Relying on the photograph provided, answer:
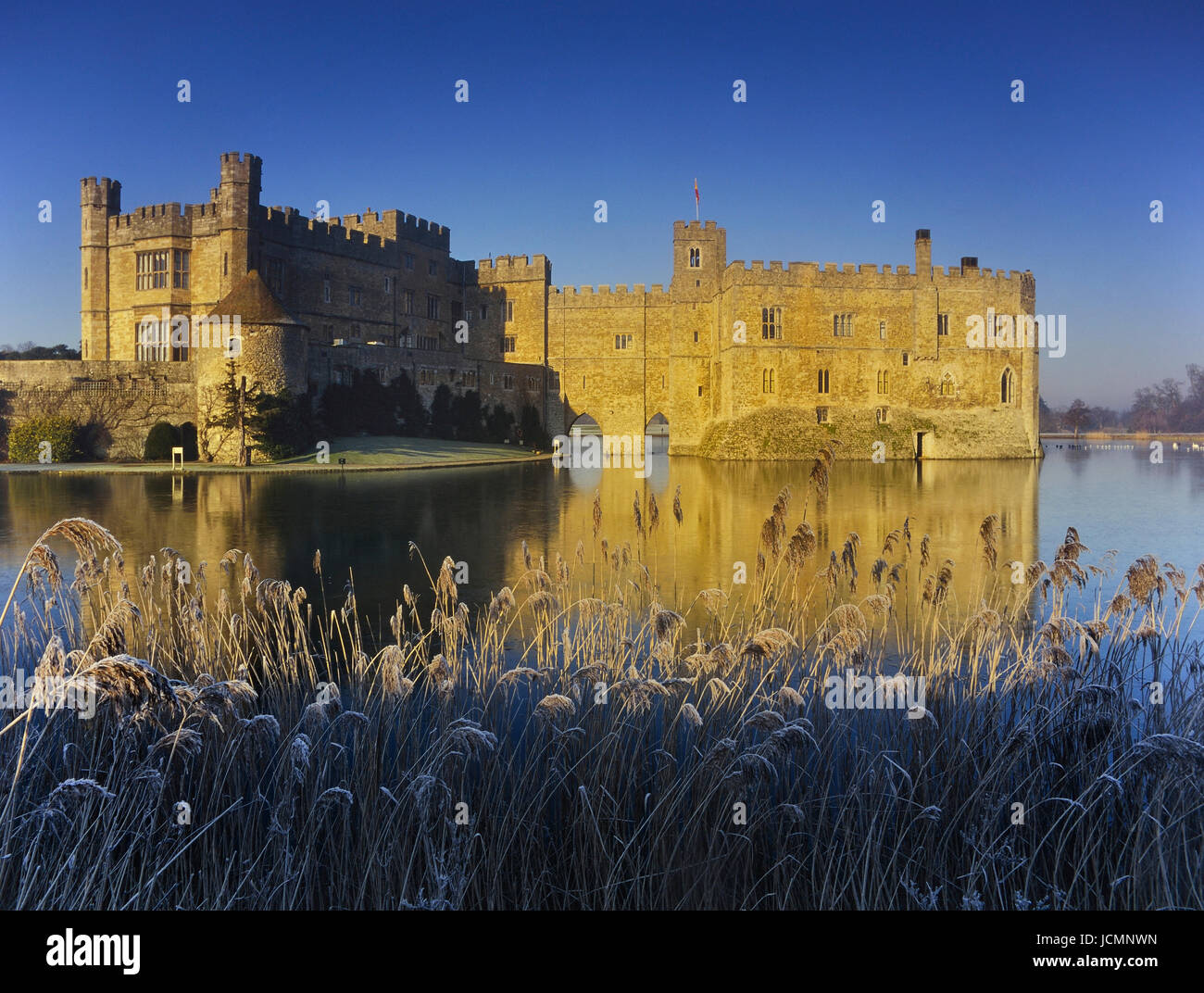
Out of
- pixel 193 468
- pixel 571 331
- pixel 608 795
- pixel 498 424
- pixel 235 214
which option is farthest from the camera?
pixel 571 331

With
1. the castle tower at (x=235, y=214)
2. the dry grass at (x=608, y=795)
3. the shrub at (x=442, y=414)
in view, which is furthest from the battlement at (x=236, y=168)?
the dry grass at (x=608, y=795)

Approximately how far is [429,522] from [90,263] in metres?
30.9

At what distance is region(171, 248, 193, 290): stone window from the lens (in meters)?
37.1

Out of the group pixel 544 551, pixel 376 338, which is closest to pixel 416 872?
pixel 544 551

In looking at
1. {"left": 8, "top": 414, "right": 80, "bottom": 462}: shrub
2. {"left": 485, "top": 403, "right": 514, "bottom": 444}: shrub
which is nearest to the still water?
{"left": 8, "top": 414, "right": 80, "bottom": 462}: shrub

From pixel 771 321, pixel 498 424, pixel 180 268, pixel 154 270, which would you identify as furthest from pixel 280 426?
pixel 771 321

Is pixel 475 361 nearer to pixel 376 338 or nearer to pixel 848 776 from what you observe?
pixel 376 338

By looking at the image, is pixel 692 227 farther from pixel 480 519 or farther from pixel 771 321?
pixel 480 519

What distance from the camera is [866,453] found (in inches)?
1638

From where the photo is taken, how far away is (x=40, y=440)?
32.6 metres

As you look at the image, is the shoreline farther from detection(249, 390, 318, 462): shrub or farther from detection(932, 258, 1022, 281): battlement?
detection(932, 258, 1022, 281): battlement

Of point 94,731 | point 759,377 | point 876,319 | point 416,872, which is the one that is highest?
point 876,319

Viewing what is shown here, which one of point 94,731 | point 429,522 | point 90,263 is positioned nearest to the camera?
point 94,731

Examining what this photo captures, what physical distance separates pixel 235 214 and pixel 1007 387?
35.1 metres
